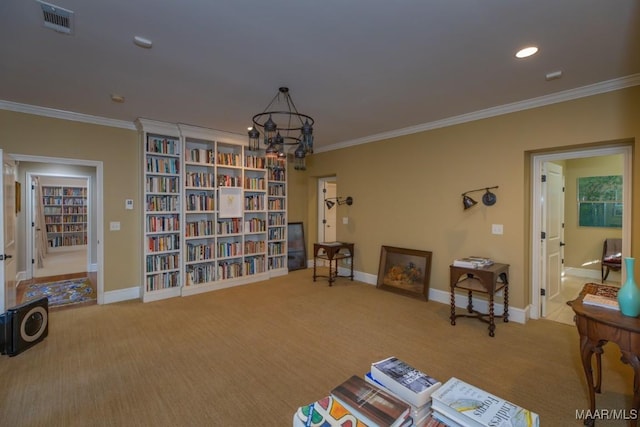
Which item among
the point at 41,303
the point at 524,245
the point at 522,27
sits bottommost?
the point at 41,303

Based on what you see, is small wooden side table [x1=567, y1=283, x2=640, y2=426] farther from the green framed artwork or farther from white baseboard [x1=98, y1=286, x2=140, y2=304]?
white baseboard [x1=98, y1=286, x2=140, y2=304]

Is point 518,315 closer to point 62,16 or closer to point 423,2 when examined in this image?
point 423,2

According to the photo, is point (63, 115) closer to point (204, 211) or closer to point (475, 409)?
point (204, 211)

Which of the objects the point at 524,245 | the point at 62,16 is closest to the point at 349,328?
the point at 524,245

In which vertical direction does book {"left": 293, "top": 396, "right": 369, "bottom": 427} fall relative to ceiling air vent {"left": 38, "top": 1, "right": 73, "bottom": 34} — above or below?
below

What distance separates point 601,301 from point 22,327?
16.4ft

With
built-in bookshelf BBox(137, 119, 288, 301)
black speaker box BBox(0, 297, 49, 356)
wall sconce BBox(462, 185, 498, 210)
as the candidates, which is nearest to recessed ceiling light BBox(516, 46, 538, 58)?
wall sconce BBox(462, 185, 498, 210)

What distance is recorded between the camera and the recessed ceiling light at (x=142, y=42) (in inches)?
89.2

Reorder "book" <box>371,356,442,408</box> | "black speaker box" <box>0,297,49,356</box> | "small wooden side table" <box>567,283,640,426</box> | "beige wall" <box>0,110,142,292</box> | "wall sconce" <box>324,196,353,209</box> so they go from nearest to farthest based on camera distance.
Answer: "book" <box>371,356,442,408</box> < "small wooden side table" <box>567,283,640,426</box> < "black speaker box" <box>0,297,49,356</box> < "beige wall" <box>0,110,142,292</box> < "wall sconce" <box>324,196,353,209</box>

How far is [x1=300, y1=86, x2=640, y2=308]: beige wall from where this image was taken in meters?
3.23

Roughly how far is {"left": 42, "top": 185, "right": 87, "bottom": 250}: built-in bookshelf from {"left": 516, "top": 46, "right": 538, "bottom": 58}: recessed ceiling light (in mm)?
11648

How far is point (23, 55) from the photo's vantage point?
2.50m

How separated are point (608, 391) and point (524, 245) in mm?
1730

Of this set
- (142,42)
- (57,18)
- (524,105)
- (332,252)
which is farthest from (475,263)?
(57,18)
